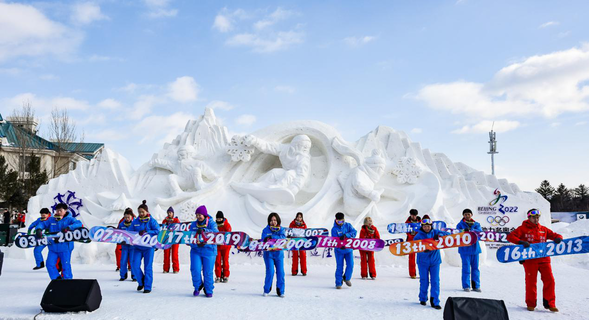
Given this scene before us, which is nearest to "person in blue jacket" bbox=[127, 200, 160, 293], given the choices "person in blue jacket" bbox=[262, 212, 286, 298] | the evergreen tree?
"person in blue jacket" bbox=[262, 212, 286, 298]

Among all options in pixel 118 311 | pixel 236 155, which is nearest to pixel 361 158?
pixel 236 155

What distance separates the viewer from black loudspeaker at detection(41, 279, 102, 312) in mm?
4012

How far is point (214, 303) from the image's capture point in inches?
181

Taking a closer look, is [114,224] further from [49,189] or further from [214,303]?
[214,303]

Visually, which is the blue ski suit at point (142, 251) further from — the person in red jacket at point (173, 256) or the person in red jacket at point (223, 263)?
the person in red jacket at point (173, 256)

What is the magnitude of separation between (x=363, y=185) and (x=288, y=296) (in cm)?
437

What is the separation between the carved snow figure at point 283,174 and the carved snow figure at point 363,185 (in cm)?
107

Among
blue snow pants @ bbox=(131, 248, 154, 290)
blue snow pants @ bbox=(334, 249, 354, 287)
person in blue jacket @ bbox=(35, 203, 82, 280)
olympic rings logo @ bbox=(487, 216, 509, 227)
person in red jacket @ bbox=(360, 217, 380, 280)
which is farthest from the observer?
olympic rings logo @ bbox=(487, 216, 509, 227)

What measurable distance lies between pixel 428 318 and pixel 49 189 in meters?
9.23

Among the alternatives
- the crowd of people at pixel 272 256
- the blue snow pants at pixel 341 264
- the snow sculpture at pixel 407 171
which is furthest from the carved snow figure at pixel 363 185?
the blue snow pants at pixel 341 264

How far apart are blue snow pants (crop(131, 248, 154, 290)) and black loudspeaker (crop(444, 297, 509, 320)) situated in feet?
11.3

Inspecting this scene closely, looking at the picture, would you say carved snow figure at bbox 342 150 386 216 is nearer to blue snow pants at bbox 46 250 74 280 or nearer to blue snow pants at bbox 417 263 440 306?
blue snow pants at bbox 417 263 440 306

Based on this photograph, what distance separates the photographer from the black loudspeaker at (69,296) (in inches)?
158

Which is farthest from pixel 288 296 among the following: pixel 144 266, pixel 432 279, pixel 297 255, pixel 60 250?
pixel 60 250
